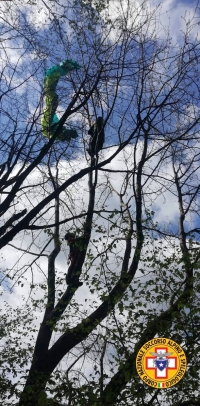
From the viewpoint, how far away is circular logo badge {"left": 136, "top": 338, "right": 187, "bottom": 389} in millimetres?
5045

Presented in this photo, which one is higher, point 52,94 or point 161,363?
point 52,94

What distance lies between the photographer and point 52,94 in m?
6.49

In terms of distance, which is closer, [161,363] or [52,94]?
[161,363]

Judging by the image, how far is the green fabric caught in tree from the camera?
20.6 feet

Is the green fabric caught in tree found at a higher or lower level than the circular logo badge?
higher

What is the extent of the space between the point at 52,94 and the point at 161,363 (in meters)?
3.80

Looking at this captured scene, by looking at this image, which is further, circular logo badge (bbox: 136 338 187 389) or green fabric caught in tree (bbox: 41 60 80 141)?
green fabric caught in tree (bbox: 41 60 80 141)

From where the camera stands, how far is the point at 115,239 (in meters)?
7.06

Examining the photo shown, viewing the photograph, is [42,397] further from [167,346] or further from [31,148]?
[31,148]

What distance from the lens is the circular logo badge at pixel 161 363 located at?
5.04 m

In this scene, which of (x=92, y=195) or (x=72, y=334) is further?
(x=92, y=195)

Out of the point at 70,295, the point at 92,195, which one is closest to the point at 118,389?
the point at 70,295

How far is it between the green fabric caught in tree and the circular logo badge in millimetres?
2974

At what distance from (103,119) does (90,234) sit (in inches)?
78.0
